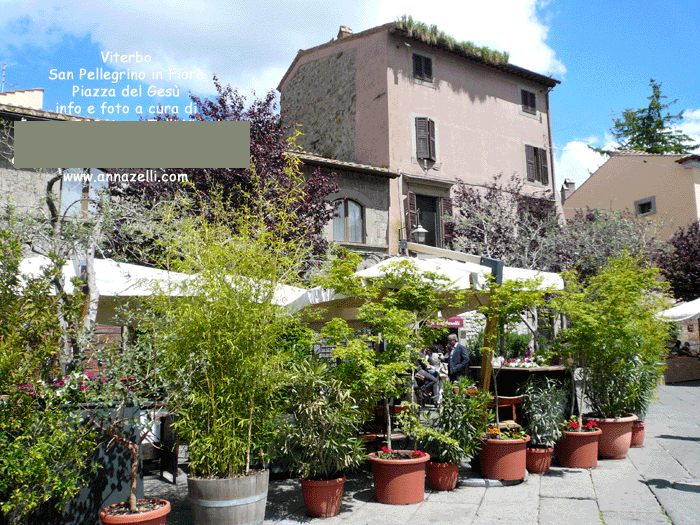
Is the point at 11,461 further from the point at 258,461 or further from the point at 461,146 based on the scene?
the point at 461,146

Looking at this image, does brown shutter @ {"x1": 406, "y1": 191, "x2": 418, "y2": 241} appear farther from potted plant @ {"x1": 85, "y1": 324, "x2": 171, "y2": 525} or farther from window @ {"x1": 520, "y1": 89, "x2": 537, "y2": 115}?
potted plant @ {"x1": 85, "y1": 324, "x2": 171, "y2": 525}

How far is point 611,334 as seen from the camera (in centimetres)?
659

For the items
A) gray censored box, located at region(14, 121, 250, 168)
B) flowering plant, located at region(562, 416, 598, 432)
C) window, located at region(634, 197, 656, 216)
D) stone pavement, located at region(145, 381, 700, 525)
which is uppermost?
window, located at region(634, 197, 656, 216)

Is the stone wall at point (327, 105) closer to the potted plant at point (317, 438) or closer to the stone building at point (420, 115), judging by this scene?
the stone building at point (420, 115)

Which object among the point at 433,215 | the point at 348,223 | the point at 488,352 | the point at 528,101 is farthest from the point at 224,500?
the point at 528,101

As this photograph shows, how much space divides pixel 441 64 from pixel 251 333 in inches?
731

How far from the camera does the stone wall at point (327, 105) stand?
20.6 m

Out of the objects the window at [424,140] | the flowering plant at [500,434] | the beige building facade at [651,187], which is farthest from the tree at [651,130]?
the flowering plant at [500,434]

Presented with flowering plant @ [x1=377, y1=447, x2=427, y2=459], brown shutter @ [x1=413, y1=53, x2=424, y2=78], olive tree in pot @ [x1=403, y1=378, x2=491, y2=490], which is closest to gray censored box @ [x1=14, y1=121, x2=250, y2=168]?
flowering plant @ [x1=377, y1=447, x2=427, y2=459]

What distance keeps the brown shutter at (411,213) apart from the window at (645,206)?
14079mm

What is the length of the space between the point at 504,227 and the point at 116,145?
14.2 metres

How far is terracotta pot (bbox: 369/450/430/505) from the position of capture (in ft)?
17.9

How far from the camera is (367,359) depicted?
5.36 metres

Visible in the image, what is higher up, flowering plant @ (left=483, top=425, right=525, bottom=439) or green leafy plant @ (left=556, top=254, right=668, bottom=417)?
green leafy plant @ (left=556, top=254, right=668, bottom=417)
